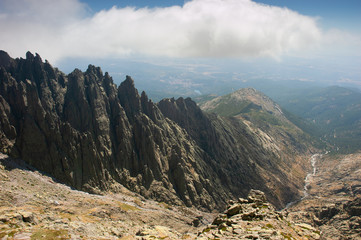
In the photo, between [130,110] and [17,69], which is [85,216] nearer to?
[130,110]

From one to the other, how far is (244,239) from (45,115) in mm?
119215

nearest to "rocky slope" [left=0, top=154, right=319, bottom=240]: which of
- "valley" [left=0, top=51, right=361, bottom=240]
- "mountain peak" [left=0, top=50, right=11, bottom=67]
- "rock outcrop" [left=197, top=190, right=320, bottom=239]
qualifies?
"rock outcrop" [left=197, top=190, right=320, bottom=239]

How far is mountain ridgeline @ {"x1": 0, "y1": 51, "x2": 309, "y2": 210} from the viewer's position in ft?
404

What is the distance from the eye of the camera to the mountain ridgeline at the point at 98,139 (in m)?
123

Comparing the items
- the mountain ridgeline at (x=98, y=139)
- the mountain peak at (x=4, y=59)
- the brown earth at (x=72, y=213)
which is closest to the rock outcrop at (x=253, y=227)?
the brown earth at (x=72, y=213)

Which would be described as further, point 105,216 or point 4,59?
point 4,59

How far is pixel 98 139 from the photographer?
140m

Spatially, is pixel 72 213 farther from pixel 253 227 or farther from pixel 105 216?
pixel 253 227

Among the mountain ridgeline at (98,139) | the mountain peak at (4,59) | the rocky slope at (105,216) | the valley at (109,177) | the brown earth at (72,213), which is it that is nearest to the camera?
the brown earth at (72,213)

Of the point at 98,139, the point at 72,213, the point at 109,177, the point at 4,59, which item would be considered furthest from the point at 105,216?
the point at 4,59

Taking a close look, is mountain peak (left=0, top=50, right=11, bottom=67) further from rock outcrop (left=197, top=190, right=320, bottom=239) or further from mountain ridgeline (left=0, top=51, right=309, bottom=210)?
rock outcrop (left=197, top=190, right=320, bottom=239)

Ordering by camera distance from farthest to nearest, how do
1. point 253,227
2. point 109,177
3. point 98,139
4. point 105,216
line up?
point 98,139
point 109,177
point 105,216
point 253,227

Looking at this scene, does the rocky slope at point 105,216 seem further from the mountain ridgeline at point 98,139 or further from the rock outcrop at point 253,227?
the mountain ridgeline at point 98,139

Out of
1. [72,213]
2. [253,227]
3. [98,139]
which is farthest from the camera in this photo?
[98,139]
